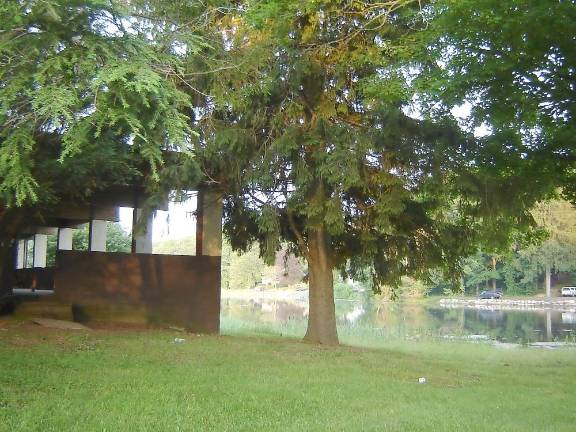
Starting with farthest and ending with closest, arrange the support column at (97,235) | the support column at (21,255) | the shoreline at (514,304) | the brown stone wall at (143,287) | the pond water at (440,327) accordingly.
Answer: the shoreline at (514,304)
the support column at (21,255)
the pond water at (440,327)
the support column at (97,235)
the brown stone wall at (143,287)

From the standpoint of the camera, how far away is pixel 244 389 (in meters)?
7.74

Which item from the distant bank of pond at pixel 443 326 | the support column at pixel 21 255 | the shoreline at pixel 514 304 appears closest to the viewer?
the distant bank of pond at pixel 443 326

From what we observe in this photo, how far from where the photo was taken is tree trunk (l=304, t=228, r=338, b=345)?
14678 mm

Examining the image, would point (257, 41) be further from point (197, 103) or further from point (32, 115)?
point (32, 115)

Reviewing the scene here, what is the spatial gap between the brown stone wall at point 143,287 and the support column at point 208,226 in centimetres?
24

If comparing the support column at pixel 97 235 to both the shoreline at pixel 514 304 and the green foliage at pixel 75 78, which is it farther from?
the shoreline at pixel 514 304

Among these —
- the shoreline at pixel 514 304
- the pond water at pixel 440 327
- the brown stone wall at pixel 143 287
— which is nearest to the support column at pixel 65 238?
the pond water at pixel 440 327

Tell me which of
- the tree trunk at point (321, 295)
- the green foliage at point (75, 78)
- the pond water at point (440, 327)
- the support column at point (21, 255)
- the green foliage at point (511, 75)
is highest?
the green foliage at point (511, 75)

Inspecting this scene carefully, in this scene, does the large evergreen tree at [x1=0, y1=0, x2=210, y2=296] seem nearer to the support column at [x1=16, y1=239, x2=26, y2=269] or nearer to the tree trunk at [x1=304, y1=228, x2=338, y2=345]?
the tree trunk at [x1=304, y1=228, x2=338, y2=345]

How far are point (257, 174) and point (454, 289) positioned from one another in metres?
6.18

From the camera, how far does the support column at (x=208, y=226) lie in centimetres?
1570

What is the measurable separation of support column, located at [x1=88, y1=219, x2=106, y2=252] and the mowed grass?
8.55 meters

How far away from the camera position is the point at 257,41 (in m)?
10.8

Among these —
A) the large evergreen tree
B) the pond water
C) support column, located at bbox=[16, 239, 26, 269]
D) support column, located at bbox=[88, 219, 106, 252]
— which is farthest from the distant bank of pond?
the large evergreen tree
